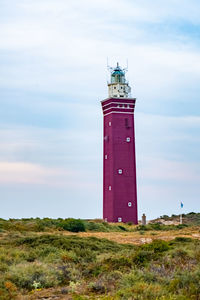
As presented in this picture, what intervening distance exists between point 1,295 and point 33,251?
5.93 m

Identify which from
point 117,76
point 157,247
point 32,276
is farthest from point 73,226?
point 117,76

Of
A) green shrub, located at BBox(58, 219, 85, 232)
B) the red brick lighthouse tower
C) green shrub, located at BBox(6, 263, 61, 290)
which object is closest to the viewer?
green shrub, located at BBox(6, 263, 61, 290)

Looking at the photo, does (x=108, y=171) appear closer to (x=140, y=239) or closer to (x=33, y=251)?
(x=140, y=239)

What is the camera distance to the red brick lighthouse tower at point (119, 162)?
146ft

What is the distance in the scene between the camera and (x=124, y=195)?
44.7 meters

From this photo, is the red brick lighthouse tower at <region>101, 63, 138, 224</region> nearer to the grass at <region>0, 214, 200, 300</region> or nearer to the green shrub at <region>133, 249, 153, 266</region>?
the grass at <region>0, 214, 200, 300</region>

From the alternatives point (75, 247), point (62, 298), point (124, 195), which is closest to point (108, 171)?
point (124, 195)

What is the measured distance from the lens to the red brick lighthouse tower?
4450 cm

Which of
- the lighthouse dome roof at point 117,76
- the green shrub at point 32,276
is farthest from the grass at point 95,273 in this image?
the lighthouse dome roof at point 117,76

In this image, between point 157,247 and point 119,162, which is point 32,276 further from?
point 119,162

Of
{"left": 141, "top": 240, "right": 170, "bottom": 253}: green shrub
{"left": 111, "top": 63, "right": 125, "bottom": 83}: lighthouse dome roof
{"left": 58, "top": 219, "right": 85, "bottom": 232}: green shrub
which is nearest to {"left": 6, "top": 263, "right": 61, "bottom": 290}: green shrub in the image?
{"left": 141, "top": 240, "right": 170, "bottom": 253}: green shrub

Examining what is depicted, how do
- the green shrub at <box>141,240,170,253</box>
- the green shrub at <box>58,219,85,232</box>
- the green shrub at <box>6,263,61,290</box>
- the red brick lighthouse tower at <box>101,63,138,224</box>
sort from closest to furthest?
the green shrub at <box>6,263,61,290</box>, the green shrub at <box>141,240,170,253</box>, the green shrub at <box>58,219,85,232</box>, the red brick lighthouse tower at <box>101,63,138,224</box>

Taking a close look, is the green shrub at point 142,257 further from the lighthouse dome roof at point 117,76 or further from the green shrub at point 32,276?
the lighthouse dome roof at point 117,76

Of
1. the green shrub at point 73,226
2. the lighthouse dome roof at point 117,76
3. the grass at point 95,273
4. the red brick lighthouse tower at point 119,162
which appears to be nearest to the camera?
the grass at point 95,273
